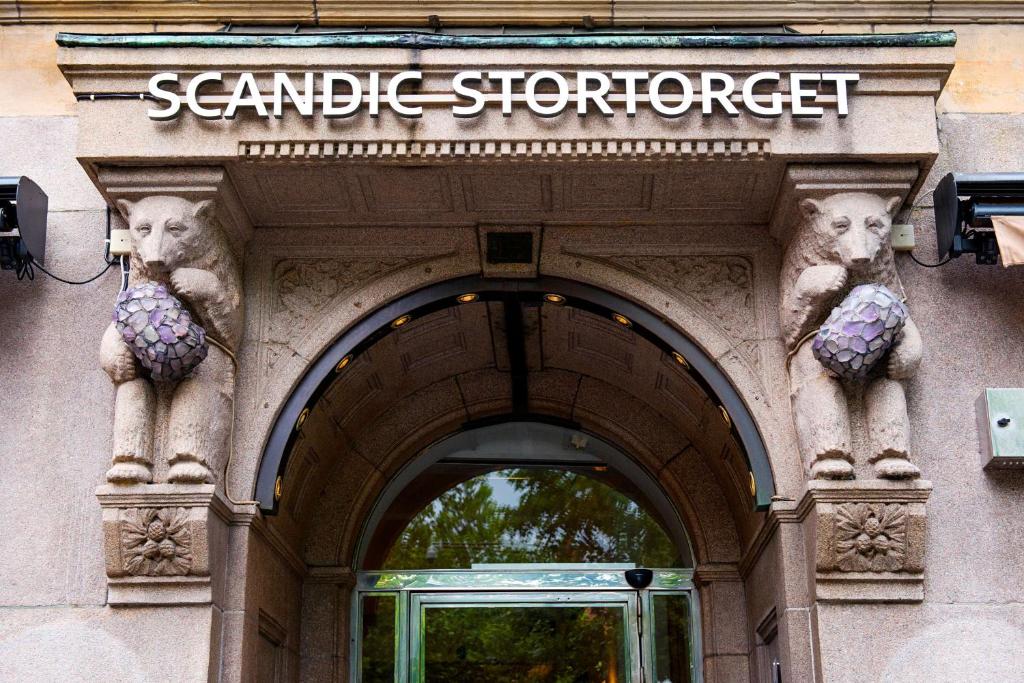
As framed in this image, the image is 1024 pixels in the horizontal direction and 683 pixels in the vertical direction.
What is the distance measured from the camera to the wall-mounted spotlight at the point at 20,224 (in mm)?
8734

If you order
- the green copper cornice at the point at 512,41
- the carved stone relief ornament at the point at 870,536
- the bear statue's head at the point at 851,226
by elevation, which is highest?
the green copper cornice at the point at 512,41

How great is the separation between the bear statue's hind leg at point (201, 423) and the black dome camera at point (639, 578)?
157 inches

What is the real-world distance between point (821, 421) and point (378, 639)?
14.9 ft

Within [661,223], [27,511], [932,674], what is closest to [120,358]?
[27,511]

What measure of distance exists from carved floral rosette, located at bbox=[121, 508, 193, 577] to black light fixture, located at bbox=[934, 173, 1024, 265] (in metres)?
5.31

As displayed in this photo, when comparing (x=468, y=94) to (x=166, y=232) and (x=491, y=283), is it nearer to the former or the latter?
(x=491, y=283)

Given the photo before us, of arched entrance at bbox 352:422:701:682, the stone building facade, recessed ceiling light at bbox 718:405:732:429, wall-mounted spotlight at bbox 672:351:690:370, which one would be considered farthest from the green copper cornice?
arched entrance at bbox 352:422:701:682

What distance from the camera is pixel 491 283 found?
9539mm

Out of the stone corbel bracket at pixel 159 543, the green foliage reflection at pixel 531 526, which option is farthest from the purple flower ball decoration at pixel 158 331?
the green foliage reflection at pixel 531 526

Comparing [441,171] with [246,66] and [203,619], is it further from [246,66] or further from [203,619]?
[203,619]

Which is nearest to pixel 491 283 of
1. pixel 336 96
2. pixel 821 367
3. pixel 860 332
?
pixel 336 96

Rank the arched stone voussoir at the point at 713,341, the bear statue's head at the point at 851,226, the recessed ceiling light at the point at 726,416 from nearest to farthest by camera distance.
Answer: the bear statue's head at the point at 851,226, the arched stone voussoir at the point at 713,341, the recessed ceiling light at the point at 726,416

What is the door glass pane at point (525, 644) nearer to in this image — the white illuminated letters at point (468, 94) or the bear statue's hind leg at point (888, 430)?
the bear statue's hind leg at point (888, 430)

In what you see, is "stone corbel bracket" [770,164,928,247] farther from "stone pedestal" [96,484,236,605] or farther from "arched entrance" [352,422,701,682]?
"stone pedestal" [96,484,236,605]
